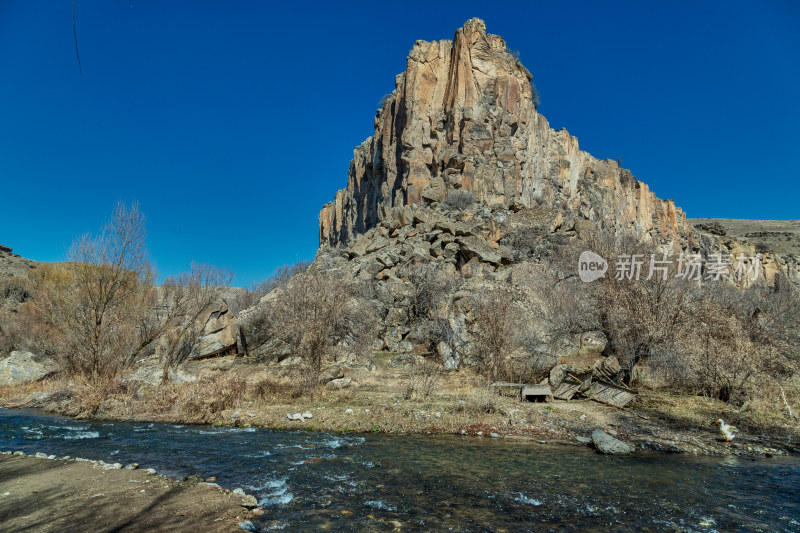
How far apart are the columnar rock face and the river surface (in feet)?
111

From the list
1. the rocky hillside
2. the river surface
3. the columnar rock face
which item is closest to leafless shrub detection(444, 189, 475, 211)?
the rocky hillside

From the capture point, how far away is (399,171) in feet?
169

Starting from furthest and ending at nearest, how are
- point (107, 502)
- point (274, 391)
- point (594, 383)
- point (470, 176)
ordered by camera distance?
1. point (470, 176)
2. point (274, 391)
3. point (594, 383)
4. point (107, 502)

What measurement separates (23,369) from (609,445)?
26017mm

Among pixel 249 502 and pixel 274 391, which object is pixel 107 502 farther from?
pixel 274 391

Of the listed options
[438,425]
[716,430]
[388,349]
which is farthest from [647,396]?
[388,349]

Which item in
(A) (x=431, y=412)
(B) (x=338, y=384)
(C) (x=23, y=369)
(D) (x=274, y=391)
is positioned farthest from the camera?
(C) (x=23, y=369)

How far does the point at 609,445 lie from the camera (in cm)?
1062

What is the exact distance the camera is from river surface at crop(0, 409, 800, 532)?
6.75 m

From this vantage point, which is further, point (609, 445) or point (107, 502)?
point (609, 445)

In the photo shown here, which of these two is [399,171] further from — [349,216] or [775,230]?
[775,230]

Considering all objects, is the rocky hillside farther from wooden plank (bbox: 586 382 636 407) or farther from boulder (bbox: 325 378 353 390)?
Answer: boulder (bbox: 325 378 353 390)

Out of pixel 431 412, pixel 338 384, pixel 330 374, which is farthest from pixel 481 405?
pixel 330 374

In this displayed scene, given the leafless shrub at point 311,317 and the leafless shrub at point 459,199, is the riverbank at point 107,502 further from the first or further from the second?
the leafless shrub at point 459,199
